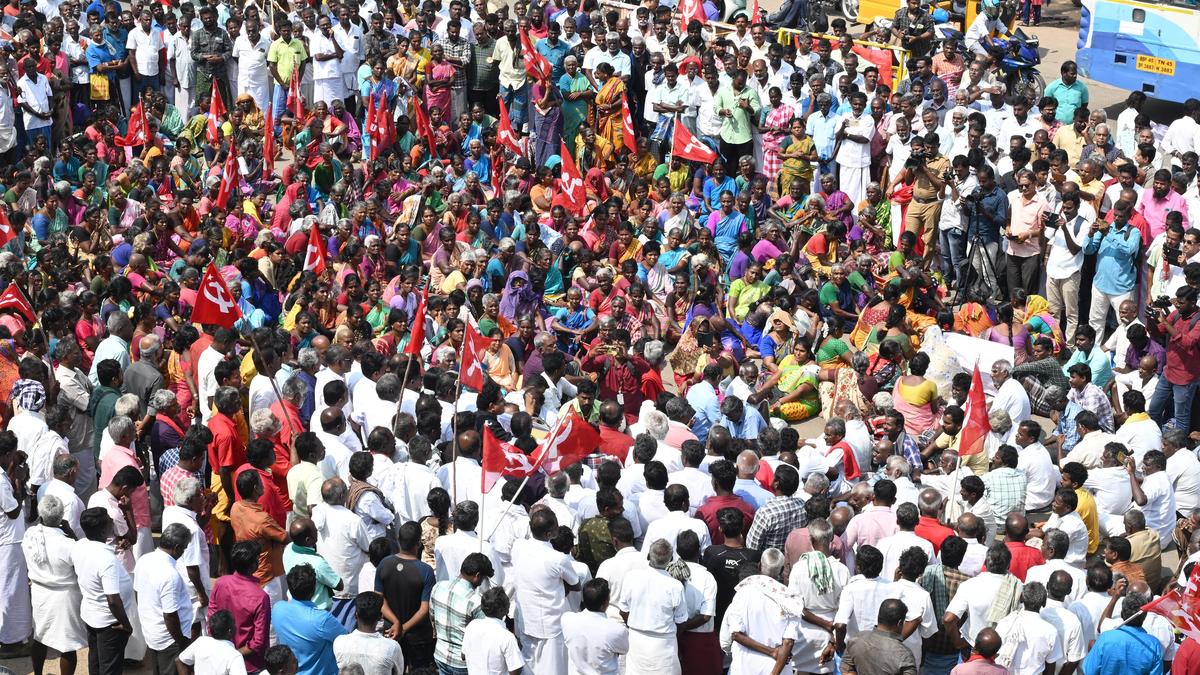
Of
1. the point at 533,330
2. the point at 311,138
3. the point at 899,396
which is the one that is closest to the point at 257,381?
the point at 533,330

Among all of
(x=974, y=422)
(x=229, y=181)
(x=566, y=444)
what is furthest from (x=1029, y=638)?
(x=229, y=181)

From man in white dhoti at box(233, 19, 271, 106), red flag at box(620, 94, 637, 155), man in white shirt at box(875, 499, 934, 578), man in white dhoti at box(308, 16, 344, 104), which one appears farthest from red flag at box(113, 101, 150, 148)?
man in white shirt at box(875, 499, 934, 578)

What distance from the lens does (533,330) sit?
1542 cm

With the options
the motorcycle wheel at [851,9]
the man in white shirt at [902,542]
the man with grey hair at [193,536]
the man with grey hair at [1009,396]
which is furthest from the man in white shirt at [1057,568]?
the motorcycle wheel at [851,9]

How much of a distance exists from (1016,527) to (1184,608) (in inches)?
46.5

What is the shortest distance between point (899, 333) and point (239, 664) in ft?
25.8

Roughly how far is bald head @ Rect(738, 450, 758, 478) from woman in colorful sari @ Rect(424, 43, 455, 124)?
10.7 m

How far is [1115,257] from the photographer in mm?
16516

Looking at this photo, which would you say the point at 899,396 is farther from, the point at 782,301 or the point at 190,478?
the point at 190,478

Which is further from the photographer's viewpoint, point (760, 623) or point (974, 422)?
point (974, 422)

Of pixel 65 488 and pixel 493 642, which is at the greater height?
pixel 65 488

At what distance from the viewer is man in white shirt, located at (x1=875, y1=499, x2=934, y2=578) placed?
10.9 meters

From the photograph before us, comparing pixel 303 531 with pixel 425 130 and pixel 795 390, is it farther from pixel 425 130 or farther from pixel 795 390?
pixel 425 130

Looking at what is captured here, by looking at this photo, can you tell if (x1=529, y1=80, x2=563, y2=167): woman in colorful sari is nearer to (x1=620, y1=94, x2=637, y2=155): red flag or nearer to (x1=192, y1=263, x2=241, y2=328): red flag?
(x1=620, y1=94, x2=637, y2=155): red flag
